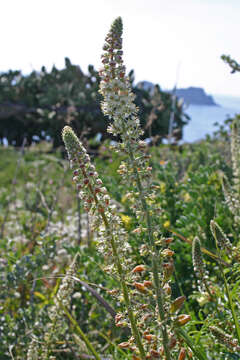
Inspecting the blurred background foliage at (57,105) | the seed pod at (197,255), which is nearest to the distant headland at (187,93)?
the blurred background foliage at (57,105)

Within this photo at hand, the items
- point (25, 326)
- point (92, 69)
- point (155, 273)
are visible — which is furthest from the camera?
point (92, 69)

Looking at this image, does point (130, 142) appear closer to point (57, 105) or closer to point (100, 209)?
point (100, 209)

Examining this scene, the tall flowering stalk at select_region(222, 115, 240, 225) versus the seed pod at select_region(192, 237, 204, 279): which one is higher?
the tall flowering stalk at select_region(222, 115, 240, 225)

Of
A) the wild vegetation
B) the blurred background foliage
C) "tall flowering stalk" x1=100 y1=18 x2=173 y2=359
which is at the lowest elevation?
the wild vegetation

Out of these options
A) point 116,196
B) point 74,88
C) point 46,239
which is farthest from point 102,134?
point 46,239

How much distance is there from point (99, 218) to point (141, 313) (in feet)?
1.12

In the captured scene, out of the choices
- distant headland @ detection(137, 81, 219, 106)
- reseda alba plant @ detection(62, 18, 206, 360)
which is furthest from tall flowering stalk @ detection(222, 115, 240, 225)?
distant headland @ detection(137, 81, 219, 106)

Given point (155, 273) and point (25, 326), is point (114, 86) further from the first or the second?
point (25, 326)

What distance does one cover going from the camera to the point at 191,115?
10.5 metres

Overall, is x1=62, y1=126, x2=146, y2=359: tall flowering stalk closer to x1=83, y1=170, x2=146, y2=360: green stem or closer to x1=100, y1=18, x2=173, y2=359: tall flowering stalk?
x1=83, y1=170, x2=146, y2=360: green stem

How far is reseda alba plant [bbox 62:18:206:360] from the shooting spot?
1.22 metres

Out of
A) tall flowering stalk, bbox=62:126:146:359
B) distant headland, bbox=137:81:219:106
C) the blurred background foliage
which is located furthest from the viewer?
distant headland, bbox=137:81:219:106

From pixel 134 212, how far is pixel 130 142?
226 millimetres

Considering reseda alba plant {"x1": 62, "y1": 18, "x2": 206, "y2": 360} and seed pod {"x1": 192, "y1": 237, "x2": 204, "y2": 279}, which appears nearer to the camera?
reseda alba plant {"x1": 62, "y1": 18, "x2": 206, "y2": 360}
